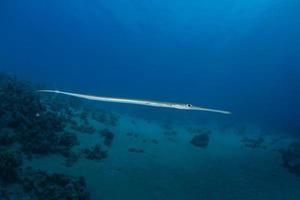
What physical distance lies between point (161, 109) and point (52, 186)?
36.0 m

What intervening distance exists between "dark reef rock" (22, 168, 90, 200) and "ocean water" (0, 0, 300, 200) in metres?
0.04

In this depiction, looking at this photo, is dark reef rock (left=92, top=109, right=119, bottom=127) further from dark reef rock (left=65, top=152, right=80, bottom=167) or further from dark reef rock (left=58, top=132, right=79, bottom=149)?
dark reef rock (left=65, top=152, right=80, bottom=167)

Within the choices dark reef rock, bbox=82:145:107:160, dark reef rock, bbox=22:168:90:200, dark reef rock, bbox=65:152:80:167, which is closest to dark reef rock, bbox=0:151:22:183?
dark reef rock, bbox=22:168:90:200

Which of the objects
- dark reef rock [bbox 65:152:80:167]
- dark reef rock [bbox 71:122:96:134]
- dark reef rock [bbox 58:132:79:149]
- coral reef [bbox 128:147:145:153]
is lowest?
dark reef rock [bbox 65:152:80:167]

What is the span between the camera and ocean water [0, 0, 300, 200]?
1104cm

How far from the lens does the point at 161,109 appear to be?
44.2 m

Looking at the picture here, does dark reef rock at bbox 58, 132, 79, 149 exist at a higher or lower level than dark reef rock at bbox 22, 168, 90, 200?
higher

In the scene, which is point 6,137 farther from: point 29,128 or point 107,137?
point 107,137

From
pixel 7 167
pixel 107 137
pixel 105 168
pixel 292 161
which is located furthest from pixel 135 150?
pixel 292 161

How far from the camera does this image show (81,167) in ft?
36.9

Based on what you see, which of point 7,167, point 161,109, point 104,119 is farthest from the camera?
point 161,109

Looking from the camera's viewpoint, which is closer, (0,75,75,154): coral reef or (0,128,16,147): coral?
(0,128,16,147): coral

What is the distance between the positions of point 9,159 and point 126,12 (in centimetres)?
8886

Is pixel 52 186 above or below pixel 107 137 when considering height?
below
